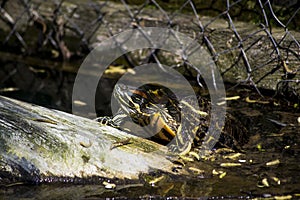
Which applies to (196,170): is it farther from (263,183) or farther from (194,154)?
(263,183)

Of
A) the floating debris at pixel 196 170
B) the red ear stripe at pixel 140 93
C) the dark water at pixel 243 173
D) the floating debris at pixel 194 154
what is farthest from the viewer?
the red ear stripe at pixel 140 93

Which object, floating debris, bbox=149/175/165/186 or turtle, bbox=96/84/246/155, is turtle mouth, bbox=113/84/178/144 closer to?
turtle, bbox=96/84/246/155

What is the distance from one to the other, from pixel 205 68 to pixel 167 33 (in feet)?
1.31

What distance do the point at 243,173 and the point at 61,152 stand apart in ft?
2.45

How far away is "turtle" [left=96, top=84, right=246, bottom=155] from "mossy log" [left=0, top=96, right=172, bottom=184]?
0.10 m

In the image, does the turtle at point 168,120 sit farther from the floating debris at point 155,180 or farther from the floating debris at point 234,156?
the floating debris at point 155,180

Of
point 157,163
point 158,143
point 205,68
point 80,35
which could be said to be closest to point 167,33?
point 205,68

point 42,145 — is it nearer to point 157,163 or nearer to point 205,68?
point 157,163

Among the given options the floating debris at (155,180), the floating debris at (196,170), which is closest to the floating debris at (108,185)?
the floating debris at (155,180)

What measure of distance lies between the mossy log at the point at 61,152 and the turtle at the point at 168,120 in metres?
0.10

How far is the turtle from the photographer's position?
2697 millimetres

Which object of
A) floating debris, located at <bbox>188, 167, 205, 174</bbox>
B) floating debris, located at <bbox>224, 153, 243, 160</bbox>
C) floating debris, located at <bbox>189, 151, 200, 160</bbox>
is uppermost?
floating debris, located at <bbox>189, 151, 200, 160</bbox>

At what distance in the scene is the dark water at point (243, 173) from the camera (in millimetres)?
2289

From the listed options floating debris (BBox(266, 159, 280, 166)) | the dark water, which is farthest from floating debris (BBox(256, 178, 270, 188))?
floating debris (BBox(266, 159, 280, 166))
